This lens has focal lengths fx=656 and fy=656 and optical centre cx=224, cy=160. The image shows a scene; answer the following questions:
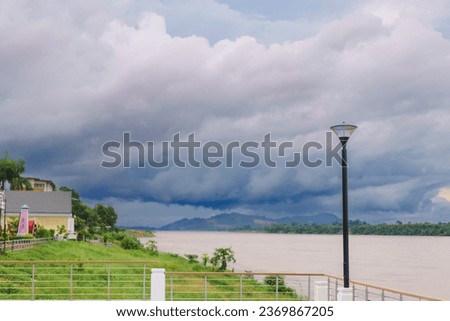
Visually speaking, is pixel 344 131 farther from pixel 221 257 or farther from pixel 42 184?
pixel 42 184

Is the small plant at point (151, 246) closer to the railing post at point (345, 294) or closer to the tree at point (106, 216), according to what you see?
the tree at point (106, 216)

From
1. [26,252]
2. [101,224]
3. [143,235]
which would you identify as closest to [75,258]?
[26,252]

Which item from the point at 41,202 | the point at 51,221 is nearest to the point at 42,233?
the point at 51,221

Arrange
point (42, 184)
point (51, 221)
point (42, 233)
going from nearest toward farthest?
point (42, 233)
point (51, 221)
point (42, 184)

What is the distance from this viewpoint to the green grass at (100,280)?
15.8 meters

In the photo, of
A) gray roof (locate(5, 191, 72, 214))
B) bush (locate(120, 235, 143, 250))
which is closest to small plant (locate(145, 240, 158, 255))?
bush (locate(120, 235, 143, 250))

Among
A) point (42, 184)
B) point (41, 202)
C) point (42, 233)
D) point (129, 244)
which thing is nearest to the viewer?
point (42, 233)

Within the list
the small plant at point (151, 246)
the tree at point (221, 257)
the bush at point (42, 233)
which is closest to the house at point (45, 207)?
the small plant at point (151, 246)

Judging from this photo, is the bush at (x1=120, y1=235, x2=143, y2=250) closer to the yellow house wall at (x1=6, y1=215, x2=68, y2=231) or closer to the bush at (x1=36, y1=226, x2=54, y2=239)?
the yellow house wall at (x1=6, y1=215, x2=68, y2=231)

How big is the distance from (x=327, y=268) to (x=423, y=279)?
9110mm

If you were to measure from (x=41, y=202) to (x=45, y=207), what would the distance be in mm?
698

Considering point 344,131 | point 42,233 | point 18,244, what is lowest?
point 18,244

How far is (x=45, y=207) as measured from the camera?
5716cm
